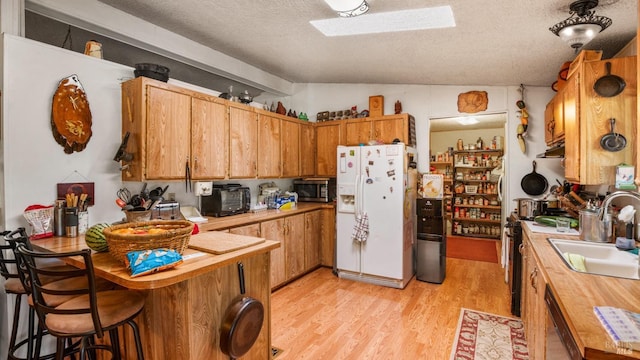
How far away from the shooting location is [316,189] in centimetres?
471

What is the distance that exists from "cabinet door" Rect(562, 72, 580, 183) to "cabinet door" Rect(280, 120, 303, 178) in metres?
2.99

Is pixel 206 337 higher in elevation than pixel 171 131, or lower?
lower

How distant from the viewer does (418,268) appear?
396cm

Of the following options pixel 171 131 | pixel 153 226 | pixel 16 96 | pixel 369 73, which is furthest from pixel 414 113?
pixel 16 96

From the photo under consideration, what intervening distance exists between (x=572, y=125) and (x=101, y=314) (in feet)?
10.1

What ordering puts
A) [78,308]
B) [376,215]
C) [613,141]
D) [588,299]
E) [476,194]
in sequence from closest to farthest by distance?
[588,299] < [78,308] < [613,141] < [376,215] < [476,194]

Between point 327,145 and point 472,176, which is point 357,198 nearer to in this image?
point 327,145

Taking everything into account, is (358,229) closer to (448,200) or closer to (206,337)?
(206,337)

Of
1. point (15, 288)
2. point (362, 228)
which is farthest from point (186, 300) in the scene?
point (362, 228)

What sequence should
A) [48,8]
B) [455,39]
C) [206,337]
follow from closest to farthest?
1. [206,337]
2. [48,8]
3. [455,39]

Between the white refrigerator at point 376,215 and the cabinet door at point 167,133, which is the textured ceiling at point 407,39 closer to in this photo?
the cabinet door at point 167,133

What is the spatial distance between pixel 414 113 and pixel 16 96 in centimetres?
416

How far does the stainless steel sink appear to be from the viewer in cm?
168

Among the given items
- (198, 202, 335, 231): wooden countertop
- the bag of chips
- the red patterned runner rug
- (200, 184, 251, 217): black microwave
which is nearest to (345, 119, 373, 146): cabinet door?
(198, 202, 335, 231): wooden countertop
